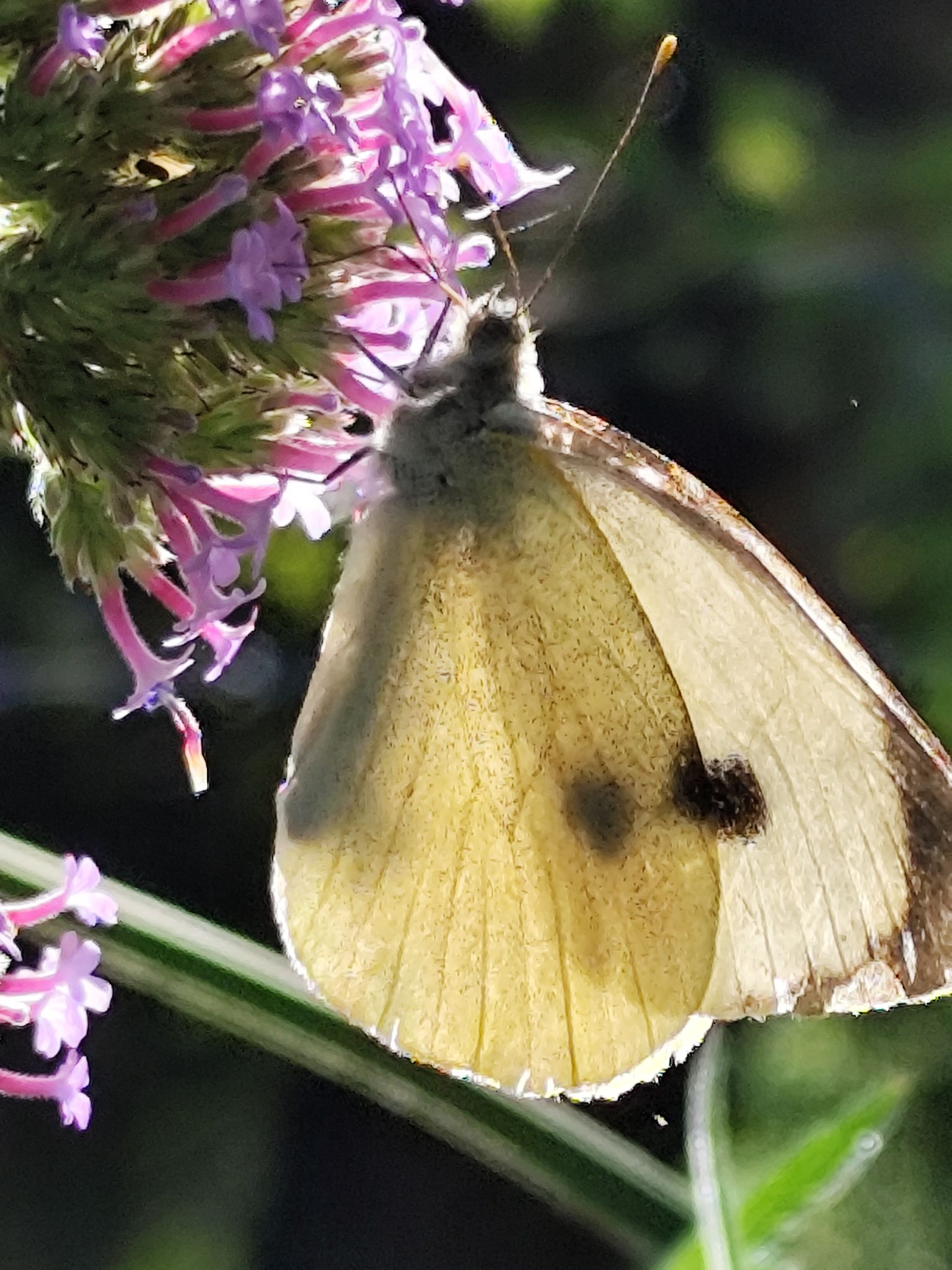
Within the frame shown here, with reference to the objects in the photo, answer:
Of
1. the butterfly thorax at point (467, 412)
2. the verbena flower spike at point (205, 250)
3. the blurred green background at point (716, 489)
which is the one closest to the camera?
the verbena flower spike at point (205, 250)

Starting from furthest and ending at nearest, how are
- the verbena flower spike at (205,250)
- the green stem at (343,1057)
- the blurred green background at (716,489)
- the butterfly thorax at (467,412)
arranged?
1. the blurred green background at (716,489)
2. the green stem at (343,1057)
3. the butterfly thorax at (467,412)
4. the verbena flower spike at (205,250)

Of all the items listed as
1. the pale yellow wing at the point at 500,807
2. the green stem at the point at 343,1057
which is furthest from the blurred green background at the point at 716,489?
the pale yellow wing at the point at 500,807

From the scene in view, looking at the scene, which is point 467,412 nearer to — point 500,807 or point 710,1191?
point 500,807

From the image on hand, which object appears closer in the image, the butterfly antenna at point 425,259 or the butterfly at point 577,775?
the butterfly antenna at point 425,259

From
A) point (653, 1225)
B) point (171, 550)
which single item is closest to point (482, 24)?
point (171, 550)

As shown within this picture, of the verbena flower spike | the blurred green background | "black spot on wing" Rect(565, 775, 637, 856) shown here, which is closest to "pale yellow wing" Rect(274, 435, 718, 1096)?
"black spot on wing" Rect(565, 775, 637, 856)

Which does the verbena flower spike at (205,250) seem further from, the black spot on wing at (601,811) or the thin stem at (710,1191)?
the thin stem at (710,1191)

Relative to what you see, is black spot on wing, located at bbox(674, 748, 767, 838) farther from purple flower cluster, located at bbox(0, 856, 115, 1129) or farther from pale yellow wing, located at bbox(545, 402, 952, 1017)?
purple flower cluster, located at bbox(0, 856, 115, 1129)

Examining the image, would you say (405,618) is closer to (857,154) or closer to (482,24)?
(482,24)
